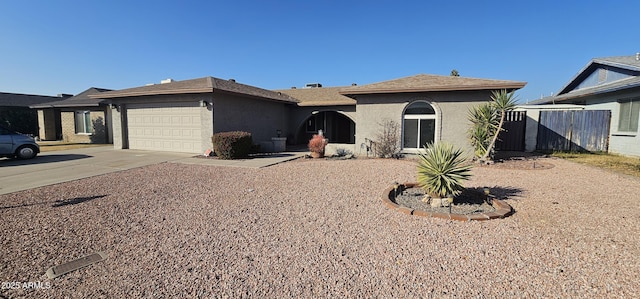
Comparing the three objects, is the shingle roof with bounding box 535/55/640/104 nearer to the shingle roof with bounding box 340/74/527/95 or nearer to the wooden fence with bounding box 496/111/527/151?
the wooden fence with bounding box 496/111/527/151

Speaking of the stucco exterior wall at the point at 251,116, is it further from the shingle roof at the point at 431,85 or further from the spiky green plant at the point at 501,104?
the spiky green plant at the point at 501,104

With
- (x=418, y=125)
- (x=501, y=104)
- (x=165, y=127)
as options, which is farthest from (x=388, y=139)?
(x=165, y=127)

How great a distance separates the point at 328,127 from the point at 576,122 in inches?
567

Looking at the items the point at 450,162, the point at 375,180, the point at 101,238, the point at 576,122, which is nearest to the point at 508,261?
the point at 450,162

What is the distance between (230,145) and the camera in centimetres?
1212

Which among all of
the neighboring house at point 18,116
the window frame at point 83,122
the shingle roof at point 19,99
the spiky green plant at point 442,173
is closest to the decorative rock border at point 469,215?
the spiky green plant at point 442,173

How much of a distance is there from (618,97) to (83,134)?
32785 millimetres

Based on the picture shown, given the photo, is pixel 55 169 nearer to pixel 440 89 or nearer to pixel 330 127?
pixel 440 89

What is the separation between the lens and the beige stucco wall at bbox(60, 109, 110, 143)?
20250 millimetres

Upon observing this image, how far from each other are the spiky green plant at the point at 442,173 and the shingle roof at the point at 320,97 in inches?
500

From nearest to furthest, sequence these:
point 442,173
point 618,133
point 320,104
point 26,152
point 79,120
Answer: point 442,173 → point 26,152 → point 618,133 → point 320,104 → point 79,120

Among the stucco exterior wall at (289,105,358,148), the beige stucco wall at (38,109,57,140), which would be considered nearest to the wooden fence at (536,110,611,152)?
the stucco exterior wall at (289,105,358,148)

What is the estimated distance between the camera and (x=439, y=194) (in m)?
5.59

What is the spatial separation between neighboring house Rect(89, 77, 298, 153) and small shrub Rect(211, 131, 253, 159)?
4.56ft
